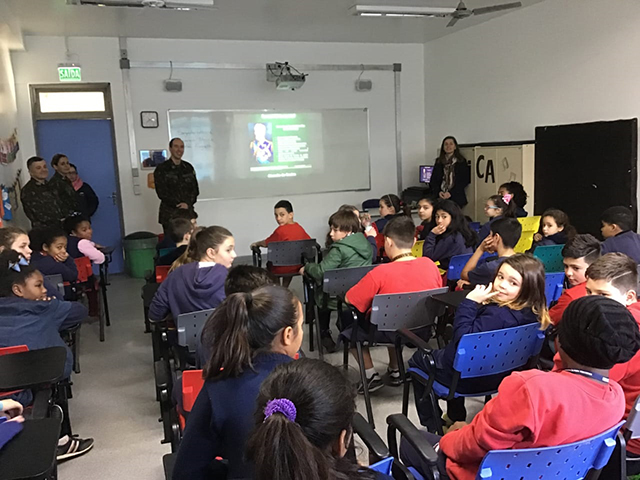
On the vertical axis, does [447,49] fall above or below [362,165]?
above

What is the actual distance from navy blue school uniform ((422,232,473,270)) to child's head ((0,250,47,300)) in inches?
107

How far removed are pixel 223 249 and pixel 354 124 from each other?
5668mm

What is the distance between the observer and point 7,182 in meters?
5.23

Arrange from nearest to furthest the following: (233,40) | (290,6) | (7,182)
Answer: (7,182), (290,6), (233,40)

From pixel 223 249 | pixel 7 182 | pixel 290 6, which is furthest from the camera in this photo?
pixel 290 6

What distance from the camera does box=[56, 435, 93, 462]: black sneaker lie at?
2.65m

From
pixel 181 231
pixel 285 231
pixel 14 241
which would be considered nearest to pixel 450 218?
pixel 285 231

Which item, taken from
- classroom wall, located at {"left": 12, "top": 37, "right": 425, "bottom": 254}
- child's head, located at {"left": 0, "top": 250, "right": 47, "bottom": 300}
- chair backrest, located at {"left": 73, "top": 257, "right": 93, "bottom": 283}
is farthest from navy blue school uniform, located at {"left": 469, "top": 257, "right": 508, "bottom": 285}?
classroom wall, located at {"left": 12, "top": 37, "right": 425, "bottom": 254}

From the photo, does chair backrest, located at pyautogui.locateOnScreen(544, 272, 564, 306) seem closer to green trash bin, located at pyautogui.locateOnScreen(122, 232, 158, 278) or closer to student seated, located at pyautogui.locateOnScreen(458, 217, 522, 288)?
student seated, located at pyautogui.locateOnScreen(458, 217, 522, 288)

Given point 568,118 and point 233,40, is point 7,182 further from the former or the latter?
point 568,118

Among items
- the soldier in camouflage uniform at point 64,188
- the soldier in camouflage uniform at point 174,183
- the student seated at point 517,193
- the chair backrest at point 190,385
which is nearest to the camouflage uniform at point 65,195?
the soldier in camouflage uniform at point 64,188

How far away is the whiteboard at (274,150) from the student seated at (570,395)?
257 inches

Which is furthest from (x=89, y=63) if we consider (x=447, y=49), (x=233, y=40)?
(x=447, y=49)

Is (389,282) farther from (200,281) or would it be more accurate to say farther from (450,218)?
(450,218)
